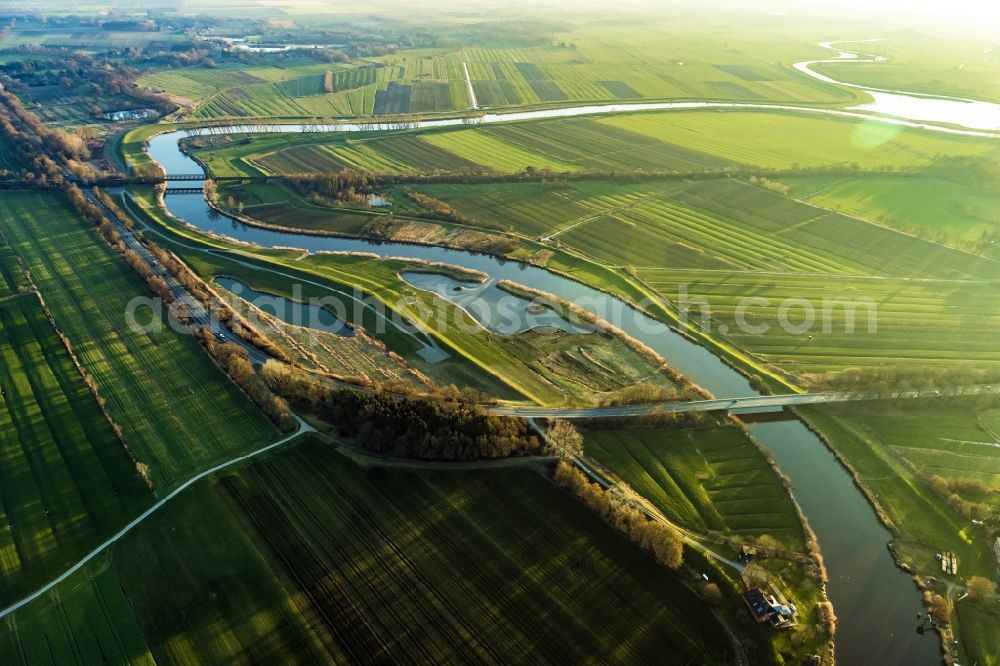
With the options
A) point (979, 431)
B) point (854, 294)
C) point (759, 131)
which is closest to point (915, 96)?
point (759, 131)

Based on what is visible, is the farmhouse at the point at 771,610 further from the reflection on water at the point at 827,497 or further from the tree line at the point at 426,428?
the tree line at the point at 426,428

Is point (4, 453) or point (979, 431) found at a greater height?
point (979, 431)

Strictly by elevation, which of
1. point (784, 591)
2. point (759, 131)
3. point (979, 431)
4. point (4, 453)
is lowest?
point (4, 453)

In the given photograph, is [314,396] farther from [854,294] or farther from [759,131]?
[759,131]

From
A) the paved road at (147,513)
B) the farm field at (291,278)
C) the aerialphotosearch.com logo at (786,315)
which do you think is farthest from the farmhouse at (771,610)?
the paved road at (147,513)

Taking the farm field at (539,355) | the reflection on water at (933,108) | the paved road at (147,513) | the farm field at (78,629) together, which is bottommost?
the farm field at (78,629)

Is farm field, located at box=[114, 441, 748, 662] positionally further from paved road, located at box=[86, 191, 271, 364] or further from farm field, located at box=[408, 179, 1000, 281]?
farm field, located at box=[408, 179, 1000, 281]
